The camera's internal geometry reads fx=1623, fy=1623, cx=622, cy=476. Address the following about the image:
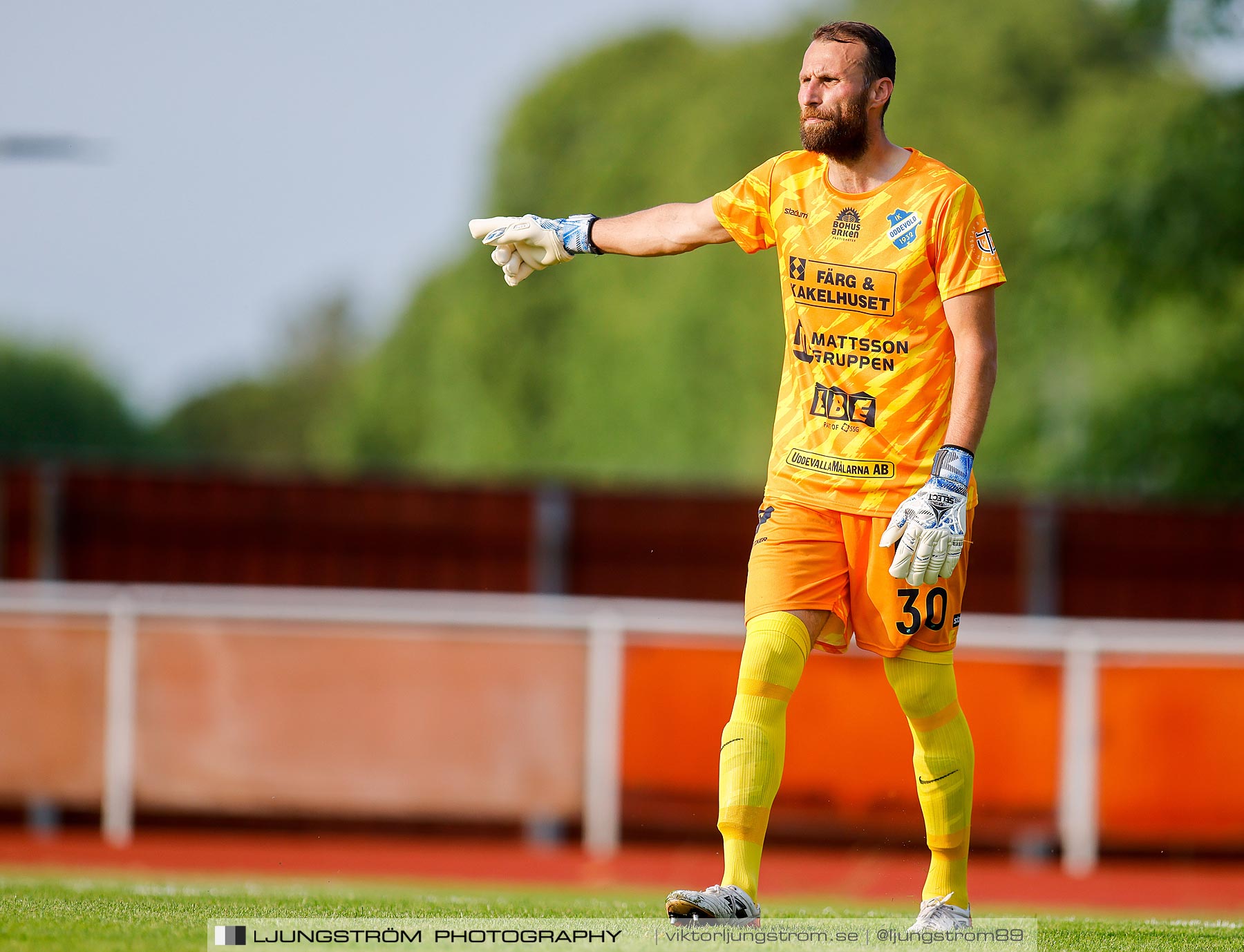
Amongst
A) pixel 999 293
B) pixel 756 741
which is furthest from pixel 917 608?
A: pixel 999 293

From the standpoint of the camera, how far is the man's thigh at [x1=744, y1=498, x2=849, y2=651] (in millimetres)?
4203

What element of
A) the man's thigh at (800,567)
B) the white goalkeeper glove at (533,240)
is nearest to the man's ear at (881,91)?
the white goalkeeper glove at (533,240)

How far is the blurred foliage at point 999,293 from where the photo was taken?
1527 centimetres

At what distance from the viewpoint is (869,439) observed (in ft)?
13.8

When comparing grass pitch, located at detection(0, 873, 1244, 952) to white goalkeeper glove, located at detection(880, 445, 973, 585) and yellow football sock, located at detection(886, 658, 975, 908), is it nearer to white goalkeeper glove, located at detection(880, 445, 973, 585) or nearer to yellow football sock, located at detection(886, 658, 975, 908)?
yellow football sock, located at detection(886, 658, 975, 908)

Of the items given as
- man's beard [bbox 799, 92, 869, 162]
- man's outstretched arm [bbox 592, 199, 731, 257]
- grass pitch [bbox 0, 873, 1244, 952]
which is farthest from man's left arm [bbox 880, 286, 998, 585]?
grass pitch [bbox 0, 873, 1244, 952]

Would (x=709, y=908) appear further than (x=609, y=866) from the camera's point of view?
No

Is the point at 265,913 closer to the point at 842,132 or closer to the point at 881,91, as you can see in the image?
the point at 842,132

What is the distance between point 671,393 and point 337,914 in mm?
28935

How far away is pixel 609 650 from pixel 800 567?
5.40m

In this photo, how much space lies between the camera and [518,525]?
1332cm

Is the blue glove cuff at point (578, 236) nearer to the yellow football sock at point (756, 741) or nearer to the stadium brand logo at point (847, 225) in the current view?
the stadium brand logo at point (847, 225)

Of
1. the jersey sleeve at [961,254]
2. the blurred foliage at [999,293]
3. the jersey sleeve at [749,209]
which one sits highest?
the blurred foliage at [999,293]

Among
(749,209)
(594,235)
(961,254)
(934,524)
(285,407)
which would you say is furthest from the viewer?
(285,407)
